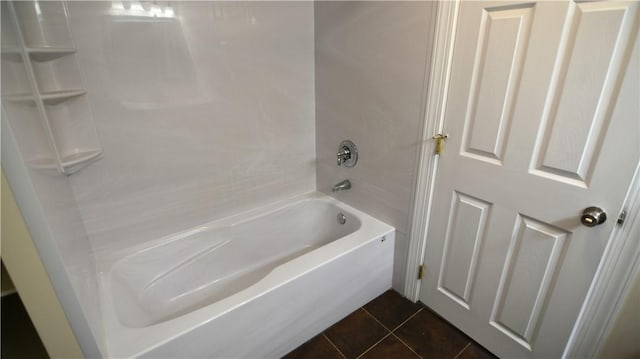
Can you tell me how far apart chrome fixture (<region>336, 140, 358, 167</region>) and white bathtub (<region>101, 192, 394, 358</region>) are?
1.08 ft

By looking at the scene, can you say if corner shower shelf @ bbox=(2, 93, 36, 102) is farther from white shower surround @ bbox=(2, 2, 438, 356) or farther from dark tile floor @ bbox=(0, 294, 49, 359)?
dark tile floor @ bbox=(0, 294, 49, 359)

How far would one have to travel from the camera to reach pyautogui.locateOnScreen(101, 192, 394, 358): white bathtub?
3.75 ft

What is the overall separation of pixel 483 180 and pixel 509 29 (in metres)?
0.60

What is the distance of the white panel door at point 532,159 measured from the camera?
913 mm

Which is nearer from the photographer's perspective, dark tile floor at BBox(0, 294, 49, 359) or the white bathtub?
dark tile floor at BBox(0, 294, 49, 359)

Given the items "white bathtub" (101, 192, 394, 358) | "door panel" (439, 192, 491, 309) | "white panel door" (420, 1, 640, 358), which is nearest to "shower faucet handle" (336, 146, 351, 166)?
"white bathtub" (101, 192, 394, 358)

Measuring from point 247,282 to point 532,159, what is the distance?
1.67 meters

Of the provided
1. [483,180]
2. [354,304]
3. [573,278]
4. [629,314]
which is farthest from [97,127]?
[629,314]

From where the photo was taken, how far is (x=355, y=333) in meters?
1.60

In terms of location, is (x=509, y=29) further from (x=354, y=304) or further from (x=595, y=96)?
(x=354, y=304)

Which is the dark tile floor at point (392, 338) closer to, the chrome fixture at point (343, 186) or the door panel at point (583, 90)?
the chrome fixture at point (343, 186)

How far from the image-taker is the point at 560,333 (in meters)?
1.18

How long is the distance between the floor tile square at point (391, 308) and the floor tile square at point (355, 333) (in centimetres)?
5

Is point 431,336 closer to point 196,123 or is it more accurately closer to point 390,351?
point 390,351
